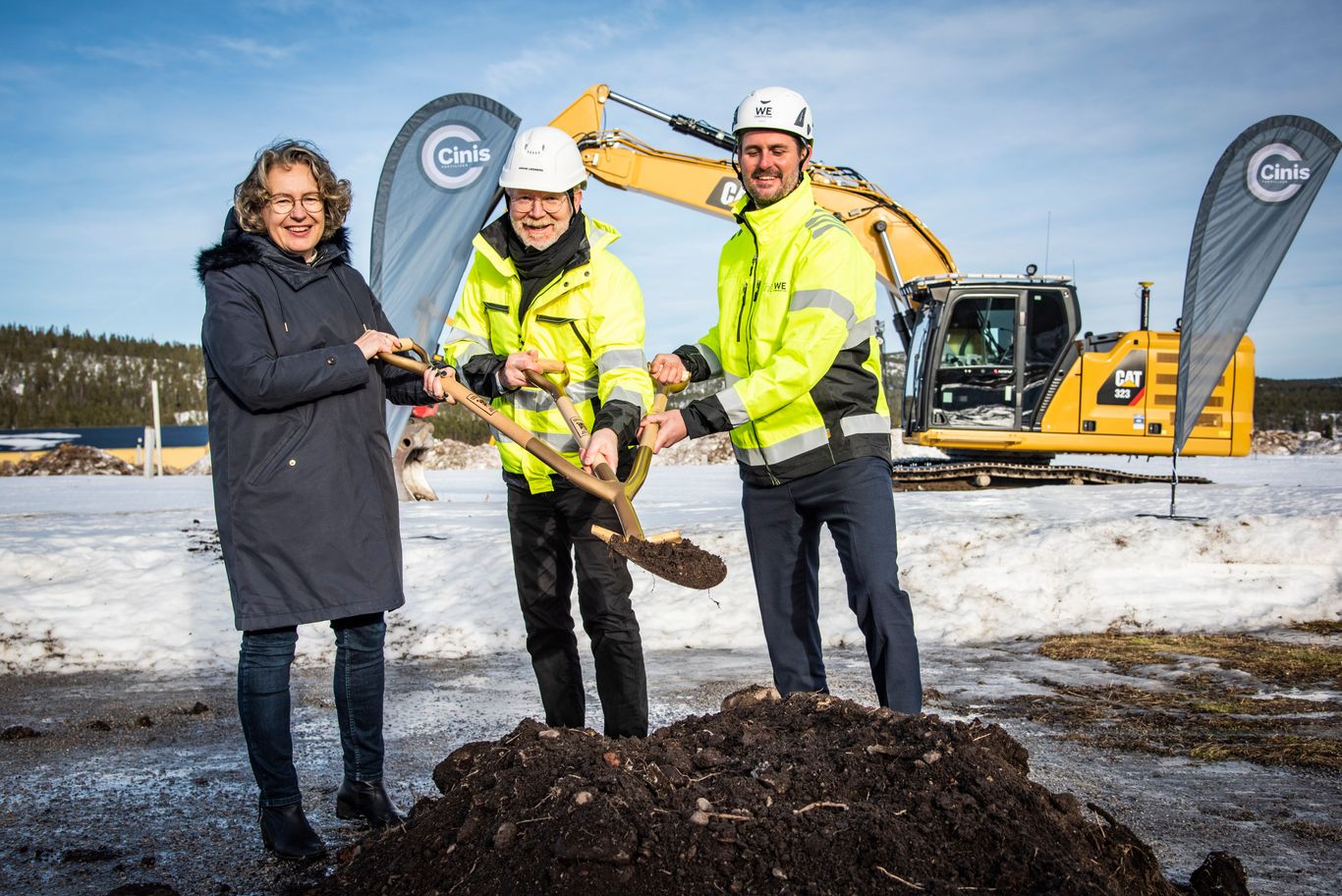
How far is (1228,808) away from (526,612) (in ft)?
7.59

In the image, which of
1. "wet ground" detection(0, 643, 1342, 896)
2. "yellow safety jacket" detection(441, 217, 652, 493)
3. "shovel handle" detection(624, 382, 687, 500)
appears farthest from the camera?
"yellow safety jacket" detection(441, 217, 652, 493)

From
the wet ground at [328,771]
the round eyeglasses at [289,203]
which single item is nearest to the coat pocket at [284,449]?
the round eyeglasses at [289,203]

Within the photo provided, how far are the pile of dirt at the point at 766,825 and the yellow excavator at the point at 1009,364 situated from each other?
10152 millimetres

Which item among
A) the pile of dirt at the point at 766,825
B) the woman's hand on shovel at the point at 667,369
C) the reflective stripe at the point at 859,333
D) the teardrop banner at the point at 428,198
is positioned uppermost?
the teardrop banner at the point at 428,198

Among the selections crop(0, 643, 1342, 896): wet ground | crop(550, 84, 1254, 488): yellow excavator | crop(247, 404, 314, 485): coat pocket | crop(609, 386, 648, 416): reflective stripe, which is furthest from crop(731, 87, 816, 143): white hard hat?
crop(550, 84, 1254, 488): yellow excavator

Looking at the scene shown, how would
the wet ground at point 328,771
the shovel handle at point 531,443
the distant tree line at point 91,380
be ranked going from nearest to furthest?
the wet ground at point 328,771, the shovel handle at point 531,443, the distant tree line at point 91,380

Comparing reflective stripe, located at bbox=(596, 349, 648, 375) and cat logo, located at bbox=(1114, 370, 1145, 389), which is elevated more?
cat logo, located at bbox=(1114, 370, 1145, 389)

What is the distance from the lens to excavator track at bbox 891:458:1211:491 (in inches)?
511

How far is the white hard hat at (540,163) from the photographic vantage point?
11.1 ft

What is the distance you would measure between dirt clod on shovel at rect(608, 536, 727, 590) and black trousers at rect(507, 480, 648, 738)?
304 millimetres

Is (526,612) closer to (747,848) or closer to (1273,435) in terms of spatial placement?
(747,848)

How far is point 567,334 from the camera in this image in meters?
3.52

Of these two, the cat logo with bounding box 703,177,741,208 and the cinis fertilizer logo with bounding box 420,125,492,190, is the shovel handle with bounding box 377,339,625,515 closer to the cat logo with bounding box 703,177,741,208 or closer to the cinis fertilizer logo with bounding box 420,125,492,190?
the cinis fertilizer logo with bounding box 420,125,492,190

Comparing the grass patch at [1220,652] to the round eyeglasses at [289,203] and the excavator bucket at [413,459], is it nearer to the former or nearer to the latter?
the round eyeglasses at [289,203]
